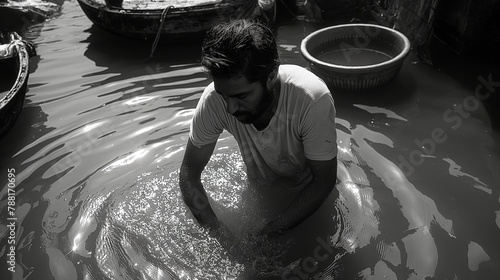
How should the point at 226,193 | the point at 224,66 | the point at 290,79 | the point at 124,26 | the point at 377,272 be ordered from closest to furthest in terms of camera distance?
the point at 224,66 < the point at 290,79 < the point at 377,272 < the point at 226,193 < the point at 124,26

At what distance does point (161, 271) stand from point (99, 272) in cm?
40

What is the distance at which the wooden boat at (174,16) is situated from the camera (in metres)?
5.34

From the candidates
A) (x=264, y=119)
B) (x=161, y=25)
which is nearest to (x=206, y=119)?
(x=264, y=119)

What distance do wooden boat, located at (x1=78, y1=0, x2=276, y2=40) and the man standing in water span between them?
2.87 m

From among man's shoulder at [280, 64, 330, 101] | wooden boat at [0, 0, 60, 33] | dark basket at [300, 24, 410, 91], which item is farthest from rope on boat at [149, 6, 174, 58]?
man's shoulder at [280, 64, 330, 101]

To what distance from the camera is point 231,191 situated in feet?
11.0

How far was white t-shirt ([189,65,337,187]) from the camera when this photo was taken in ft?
7.95

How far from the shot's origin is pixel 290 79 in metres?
2.46

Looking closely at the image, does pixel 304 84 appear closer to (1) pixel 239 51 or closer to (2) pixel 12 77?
(1) pixel 239 51

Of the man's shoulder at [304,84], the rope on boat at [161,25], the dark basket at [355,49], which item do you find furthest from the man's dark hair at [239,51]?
the rope on boat at [161,25]

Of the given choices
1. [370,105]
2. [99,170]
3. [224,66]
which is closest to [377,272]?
[224,66]

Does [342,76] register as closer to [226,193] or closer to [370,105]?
[370,105]

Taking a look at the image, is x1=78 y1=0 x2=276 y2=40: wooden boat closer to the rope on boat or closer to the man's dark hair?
the rope on boat

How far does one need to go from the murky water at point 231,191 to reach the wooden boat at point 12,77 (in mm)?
213
